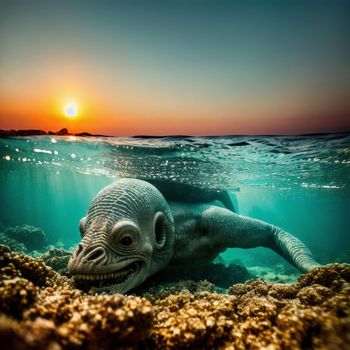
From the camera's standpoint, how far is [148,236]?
14.7ft

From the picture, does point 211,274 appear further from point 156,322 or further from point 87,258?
point 156,322

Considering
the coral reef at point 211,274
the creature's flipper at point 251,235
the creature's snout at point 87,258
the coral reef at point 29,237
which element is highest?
the creature's snout at point 87,258

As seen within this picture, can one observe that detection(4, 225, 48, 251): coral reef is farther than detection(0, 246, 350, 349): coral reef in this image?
Yes

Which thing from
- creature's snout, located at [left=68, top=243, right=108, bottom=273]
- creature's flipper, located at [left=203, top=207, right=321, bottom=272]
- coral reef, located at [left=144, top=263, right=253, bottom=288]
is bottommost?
coral reef, located at [left=144, top=263, right=253, bottom=288]

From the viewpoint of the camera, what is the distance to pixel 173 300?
314cm

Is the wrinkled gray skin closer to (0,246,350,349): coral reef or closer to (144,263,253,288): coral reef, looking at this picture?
(144,263,253,288): coral reef

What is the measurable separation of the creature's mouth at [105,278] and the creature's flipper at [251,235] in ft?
10.0

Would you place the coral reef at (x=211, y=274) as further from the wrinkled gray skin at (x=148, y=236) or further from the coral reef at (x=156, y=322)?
the coral reef at (x=156, y=322)

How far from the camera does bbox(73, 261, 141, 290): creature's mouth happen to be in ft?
11.1

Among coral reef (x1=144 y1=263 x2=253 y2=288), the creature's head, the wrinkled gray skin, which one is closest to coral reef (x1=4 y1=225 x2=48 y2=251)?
A: coral reef (x1=144 y1=263 x2=253 y2=288)

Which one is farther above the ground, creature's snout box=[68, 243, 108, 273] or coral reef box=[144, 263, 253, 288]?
creature's snout box=[68, 243, 108, 273]

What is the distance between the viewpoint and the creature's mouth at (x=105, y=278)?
3395 mm

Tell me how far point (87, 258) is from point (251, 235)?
4.98 meters

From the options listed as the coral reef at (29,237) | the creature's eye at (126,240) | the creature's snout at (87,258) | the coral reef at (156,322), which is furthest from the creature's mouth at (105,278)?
the coral reef at (29,237)
